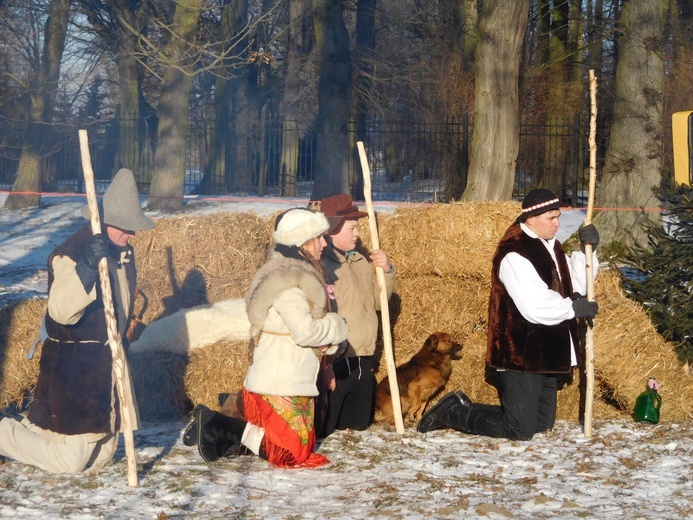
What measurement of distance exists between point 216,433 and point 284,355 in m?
0.60

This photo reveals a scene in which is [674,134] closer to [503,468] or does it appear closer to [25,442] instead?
[503,468]

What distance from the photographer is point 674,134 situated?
7172mm

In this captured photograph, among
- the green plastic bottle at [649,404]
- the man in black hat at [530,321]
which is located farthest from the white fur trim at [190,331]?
the green plastic bottle at [649,404]

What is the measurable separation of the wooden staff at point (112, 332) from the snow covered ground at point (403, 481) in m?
0.19

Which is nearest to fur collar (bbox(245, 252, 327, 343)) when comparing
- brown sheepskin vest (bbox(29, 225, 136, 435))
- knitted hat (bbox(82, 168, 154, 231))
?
knitted hat (bbox(82, 168, 154, 231))

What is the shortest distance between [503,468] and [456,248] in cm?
223

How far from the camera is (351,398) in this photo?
21.3ft

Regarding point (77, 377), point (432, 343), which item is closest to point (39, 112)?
point (432, 343)

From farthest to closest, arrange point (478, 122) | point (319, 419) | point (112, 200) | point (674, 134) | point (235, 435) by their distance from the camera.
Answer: point (478, 122) < point (674, 134) < point (319, 419) < point (235, 435) < point (112, 200)

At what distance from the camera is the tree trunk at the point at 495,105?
11734 mm

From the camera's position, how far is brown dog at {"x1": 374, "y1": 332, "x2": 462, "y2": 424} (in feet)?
22.0

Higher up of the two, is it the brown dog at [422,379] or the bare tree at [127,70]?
the bare tree at [127,70]

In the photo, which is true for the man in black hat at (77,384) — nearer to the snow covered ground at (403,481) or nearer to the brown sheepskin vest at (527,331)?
the snow covered ground at (403,481)

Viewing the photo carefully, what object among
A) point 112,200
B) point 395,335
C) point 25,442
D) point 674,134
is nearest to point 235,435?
point 25,442
